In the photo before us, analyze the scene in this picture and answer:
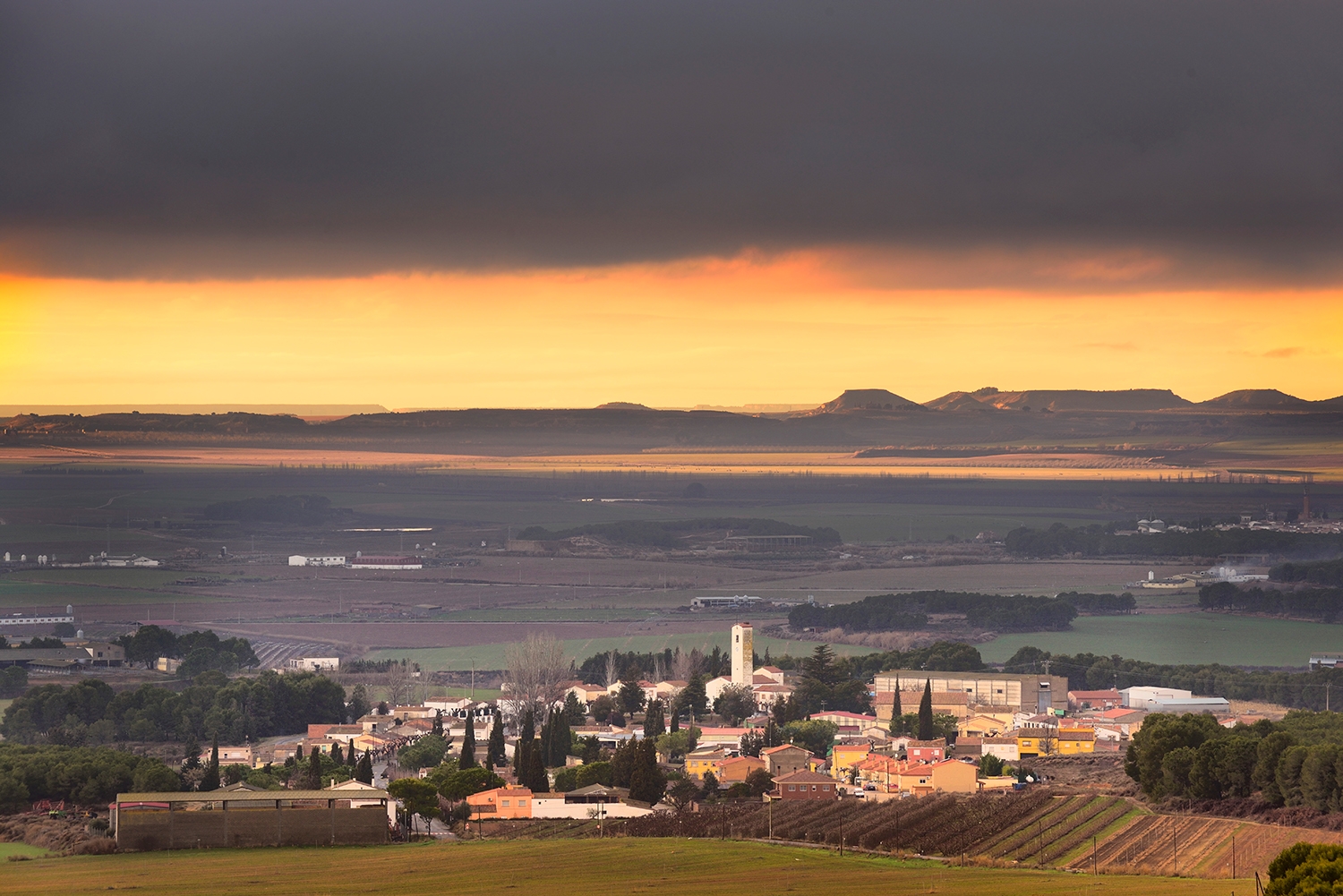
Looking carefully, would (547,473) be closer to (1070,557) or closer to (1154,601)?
(1070,557)

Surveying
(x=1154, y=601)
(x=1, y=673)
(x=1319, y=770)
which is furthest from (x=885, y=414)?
(x=1319, y=770)

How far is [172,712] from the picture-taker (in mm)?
50812

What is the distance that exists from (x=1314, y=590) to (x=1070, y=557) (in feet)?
95.8

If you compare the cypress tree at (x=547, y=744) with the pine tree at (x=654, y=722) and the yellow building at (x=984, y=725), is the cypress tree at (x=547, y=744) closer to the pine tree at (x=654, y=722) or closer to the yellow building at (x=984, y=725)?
the pine tree at (x=654, y=722)

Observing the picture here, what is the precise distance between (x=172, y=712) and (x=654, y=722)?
1259cm

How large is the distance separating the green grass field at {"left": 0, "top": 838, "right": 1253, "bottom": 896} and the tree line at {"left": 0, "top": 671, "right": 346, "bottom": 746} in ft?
65.9

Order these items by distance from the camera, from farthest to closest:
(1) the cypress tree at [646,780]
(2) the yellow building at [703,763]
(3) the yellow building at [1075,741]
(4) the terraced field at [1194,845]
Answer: (3) the yellow building at [1075,741]
(2) the yellow building at [703,763]
(1) the cypress tree at [646,780]
(4) the terraced field at [1194,845]

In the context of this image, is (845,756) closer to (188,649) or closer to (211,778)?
(211,778)

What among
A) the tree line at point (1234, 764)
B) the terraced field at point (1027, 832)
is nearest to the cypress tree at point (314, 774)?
the terraced field at point (1027, 832)

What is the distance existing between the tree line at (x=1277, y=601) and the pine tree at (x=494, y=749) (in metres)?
55.1

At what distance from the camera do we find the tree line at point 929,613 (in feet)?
273

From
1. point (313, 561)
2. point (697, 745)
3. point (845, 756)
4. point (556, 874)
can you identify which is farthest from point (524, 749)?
point (313, 561)

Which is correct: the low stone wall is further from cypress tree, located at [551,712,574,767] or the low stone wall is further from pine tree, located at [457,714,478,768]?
cypress tree, located at [551,712,574,767]

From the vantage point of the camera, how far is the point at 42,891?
2477cm
